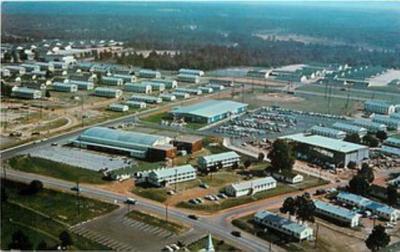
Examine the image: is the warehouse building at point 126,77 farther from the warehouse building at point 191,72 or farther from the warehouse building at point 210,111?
the warehouse building at point 210,111

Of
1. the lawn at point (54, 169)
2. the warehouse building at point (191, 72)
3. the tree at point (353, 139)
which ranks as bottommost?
the lawn at point (54, 169)

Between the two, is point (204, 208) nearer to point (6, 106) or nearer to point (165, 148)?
point (165, 148)

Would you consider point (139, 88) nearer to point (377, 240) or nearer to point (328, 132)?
point (328, 132)

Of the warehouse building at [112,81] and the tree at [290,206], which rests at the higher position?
the tree at [290,206]

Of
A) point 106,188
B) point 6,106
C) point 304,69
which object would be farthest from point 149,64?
point 106,188

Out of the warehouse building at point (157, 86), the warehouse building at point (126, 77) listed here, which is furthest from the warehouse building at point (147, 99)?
the warehouse building at point (126, 77)

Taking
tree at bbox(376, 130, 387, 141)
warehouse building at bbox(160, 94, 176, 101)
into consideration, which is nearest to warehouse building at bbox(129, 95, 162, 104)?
warehouse building at bbox(160, 94, 176, 101)

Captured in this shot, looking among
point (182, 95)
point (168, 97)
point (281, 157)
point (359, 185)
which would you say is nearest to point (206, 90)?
point (182, 95)

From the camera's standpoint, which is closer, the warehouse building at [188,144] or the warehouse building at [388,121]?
the warehouse building at [188,144]
